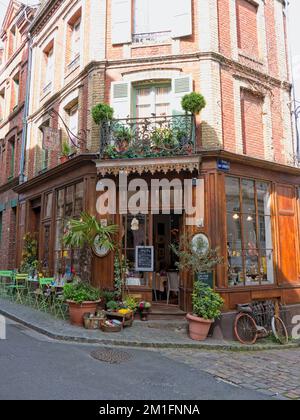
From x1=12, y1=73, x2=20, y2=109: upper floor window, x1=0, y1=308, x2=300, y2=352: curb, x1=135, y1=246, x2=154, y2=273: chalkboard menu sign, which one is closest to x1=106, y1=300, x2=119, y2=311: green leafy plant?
x1=135, y1=246, x2=154, y2=273: chalkboard menu sign

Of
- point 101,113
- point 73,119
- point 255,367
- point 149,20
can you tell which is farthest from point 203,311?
point 149,20

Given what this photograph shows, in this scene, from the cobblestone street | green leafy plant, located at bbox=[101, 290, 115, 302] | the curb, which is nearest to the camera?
the cobblestone street

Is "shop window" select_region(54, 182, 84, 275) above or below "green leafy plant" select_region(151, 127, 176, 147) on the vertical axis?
below

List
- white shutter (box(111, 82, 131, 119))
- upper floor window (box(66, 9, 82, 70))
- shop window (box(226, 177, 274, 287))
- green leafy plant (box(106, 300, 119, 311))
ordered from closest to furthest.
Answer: green leafy plant (box(106, 300, 119, 311))
shop window (box(226, 177, 274, 287))
white shutter (box(111, 82, 131, 119))
upper floor window (box(66, 9, 82, 70))

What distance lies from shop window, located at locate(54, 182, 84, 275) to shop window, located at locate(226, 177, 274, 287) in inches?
164

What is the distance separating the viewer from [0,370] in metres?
4.98

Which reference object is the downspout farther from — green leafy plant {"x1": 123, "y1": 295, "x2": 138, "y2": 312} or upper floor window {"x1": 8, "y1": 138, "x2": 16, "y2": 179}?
green leafy plant {"x1": 123, "y1": 295, "x2": 138, "y2": 312}

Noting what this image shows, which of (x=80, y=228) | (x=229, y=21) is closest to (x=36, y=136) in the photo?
(x=80, y=228)

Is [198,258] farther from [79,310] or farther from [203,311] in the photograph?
[79,310]

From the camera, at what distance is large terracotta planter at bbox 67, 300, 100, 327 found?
8.20 meters

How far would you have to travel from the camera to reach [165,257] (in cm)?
1123

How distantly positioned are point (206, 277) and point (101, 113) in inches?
199
